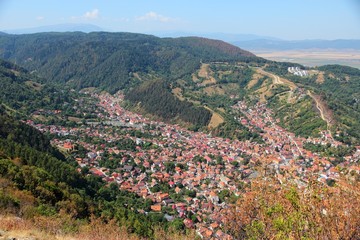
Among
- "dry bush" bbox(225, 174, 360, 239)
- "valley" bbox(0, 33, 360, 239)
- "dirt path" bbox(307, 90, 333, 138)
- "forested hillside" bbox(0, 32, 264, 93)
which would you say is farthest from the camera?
"forested hillside" bbox(0, 32, 264, 93)

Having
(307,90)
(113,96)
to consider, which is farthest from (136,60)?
(307,90)

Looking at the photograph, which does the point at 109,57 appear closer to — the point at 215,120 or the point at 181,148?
the point at 215,120

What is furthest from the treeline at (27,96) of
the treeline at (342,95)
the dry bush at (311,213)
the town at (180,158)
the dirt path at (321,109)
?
the dry bush at (311,213)

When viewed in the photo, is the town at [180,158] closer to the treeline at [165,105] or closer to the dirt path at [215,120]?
the dirt path at [215,120]

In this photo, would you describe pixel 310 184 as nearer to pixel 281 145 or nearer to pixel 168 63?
pixel 281 145

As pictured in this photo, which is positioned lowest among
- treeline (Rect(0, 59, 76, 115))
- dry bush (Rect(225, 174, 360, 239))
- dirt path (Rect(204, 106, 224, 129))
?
dirt path (Rect(204, 106, 224, 129))

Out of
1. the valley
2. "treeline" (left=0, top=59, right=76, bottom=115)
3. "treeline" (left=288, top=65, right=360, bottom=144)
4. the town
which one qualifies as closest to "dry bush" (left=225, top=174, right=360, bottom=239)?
the valley

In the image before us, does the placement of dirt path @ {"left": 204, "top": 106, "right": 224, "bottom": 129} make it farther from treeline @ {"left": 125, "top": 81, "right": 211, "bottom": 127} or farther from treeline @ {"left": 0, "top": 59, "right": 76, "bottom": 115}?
treeline @ {"left": 0, "top": 59, "right": 76, "bottom": 115}
